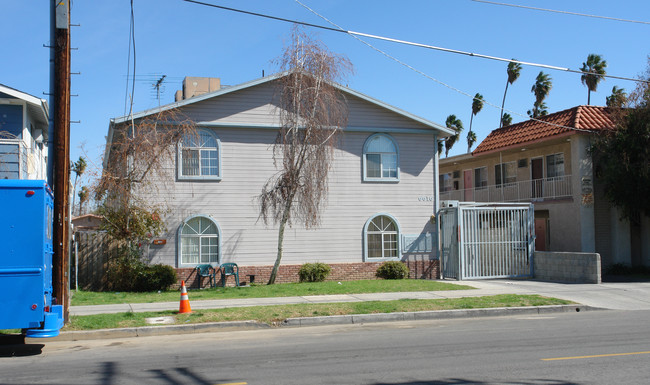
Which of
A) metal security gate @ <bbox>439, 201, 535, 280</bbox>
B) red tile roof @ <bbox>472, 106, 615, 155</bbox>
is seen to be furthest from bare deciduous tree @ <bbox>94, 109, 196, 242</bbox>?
red tile roof @ <bbox>472, 106, 615, 155</bbox>

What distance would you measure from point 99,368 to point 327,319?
5560 millimetres

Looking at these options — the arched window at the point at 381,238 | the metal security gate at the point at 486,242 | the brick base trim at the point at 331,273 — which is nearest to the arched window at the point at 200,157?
the brick base trim at the point at 331,273

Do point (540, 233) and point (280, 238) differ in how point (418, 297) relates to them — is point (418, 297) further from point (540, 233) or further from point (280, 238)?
point (540, 233)

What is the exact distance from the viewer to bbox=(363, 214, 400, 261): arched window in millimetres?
21688

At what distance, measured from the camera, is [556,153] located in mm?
26500

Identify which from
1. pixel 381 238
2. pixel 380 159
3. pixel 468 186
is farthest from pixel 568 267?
pixel 468 186

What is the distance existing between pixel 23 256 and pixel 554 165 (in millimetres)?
23087

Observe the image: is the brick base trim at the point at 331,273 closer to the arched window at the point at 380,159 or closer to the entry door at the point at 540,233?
the arched window at the point at 380,159

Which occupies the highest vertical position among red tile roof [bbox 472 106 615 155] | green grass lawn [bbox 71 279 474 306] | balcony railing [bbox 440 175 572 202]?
red tile roof [bbox 472 106 615 155]

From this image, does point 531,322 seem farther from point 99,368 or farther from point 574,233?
point 574,233

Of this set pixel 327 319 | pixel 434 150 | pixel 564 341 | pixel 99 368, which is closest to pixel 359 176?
pixel 434 150

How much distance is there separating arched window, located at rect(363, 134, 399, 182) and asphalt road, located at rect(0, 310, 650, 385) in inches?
397

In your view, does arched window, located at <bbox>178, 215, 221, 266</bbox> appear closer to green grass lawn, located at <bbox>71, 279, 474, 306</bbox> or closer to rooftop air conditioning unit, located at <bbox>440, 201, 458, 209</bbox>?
green grass lawn, located at <bbox>71, 279, 474, 306</bbox>

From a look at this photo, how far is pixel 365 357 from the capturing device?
8820 mm
